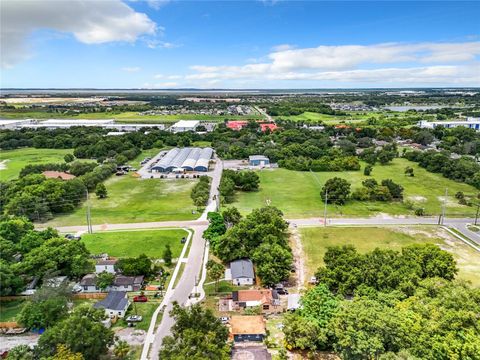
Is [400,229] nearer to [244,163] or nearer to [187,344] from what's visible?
[187,344]

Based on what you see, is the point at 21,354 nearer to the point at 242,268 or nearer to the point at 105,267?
the point at 105,267

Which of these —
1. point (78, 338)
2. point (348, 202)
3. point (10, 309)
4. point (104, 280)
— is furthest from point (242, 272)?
point (348, 202)

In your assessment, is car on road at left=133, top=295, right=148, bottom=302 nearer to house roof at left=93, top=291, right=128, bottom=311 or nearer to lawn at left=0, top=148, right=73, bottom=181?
house roof at left=93, top=291, right=128, bottom=311

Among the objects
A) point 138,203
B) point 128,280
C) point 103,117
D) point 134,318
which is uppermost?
point 103,117

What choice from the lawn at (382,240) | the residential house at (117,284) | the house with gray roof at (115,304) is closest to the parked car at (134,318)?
the house with gray roof at (115,304)

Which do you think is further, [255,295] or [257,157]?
[257,157]
